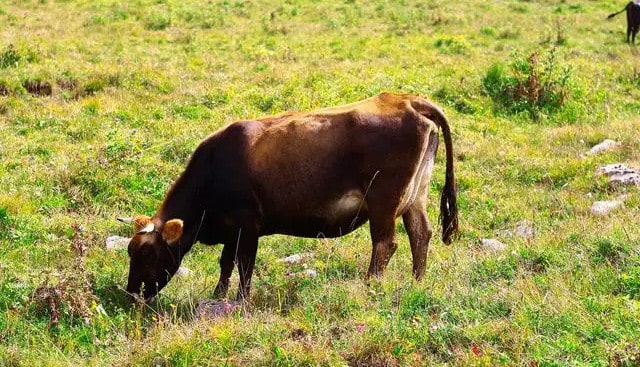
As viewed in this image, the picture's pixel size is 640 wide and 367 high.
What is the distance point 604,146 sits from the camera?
37.7ft

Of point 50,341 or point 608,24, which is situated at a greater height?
point 50,341

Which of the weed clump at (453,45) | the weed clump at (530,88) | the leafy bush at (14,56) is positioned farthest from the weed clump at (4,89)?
the weed clump at (453,45)

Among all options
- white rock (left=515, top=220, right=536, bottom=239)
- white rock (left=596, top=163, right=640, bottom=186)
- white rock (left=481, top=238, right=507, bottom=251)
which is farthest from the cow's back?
white rock (left=596, top=163, right=640, bottom=186)

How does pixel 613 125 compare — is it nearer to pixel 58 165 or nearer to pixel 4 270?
pixel 58 165

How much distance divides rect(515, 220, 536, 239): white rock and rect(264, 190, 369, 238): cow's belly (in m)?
2.10

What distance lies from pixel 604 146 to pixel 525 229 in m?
3.71

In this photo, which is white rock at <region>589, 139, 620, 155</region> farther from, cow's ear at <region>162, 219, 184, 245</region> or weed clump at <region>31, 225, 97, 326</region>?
weed clump at <region>31, 225, 97, 326</region>

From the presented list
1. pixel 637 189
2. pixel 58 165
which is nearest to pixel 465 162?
pixel 637 189

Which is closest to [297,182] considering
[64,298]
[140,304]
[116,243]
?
[140,304]

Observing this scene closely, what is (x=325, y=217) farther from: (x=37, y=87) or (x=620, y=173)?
(x=37, y=87)

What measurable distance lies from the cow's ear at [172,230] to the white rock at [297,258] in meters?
1.61

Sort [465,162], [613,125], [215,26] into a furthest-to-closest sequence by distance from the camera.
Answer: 1. [215,26]
2. [613,125]
3. [465,162]

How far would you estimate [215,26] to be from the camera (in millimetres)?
21266

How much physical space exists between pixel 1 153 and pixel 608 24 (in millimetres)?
19490
